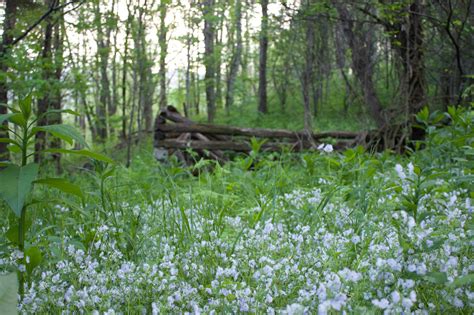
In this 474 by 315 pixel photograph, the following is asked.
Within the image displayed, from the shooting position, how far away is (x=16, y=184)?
2.12 meters

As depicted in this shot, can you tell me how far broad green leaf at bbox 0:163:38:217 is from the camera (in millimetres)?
2027

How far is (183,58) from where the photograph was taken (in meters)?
20.7

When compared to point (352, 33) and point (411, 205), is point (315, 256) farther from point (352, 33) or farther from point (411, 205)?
point (352, 33)

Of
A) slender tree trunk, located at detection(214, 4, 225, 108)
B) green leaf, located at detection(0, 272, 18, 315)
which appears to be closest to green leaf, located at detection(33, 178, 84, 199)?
green leaf, located at detection(0, 272, 18, 315)

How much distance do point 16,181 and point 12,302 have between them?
0.70m

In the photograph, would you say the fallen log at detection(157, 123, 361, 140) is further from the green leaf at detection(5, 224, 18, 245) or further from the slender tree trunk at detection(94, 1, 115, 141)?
the green leaf at detection(5, 224, 18, 245)

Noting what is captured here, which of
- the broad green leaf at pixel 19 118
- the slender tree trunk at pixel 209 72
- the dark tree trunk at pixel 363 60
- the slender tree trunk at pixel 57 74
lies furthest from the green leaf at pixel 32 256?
the slender tree trunk at pixel 209 72

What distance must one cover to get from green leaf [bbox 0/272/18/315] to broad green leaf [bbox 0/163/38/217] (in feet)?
1.25

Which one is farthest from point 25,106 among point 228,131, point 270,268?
point 228,131

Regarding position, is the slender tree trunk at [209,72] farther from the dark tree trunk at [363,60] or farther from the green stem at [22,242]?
the green stem at [22,242]

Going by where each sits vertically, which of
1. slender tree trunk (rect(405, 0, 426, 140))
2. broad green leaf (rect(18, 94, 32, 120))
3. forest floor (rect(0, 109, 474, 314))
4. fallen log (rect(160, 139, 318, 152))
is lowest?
forest floor (rect(0, 109, 474, 314))

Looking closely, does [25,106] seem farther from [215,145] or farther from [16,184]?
[215,145]

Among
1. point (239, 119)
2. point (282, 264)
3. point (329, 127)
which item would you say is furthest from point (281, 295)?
point (239, 119)

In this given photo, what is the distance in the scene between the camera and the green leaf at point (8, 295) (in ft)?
5.17
